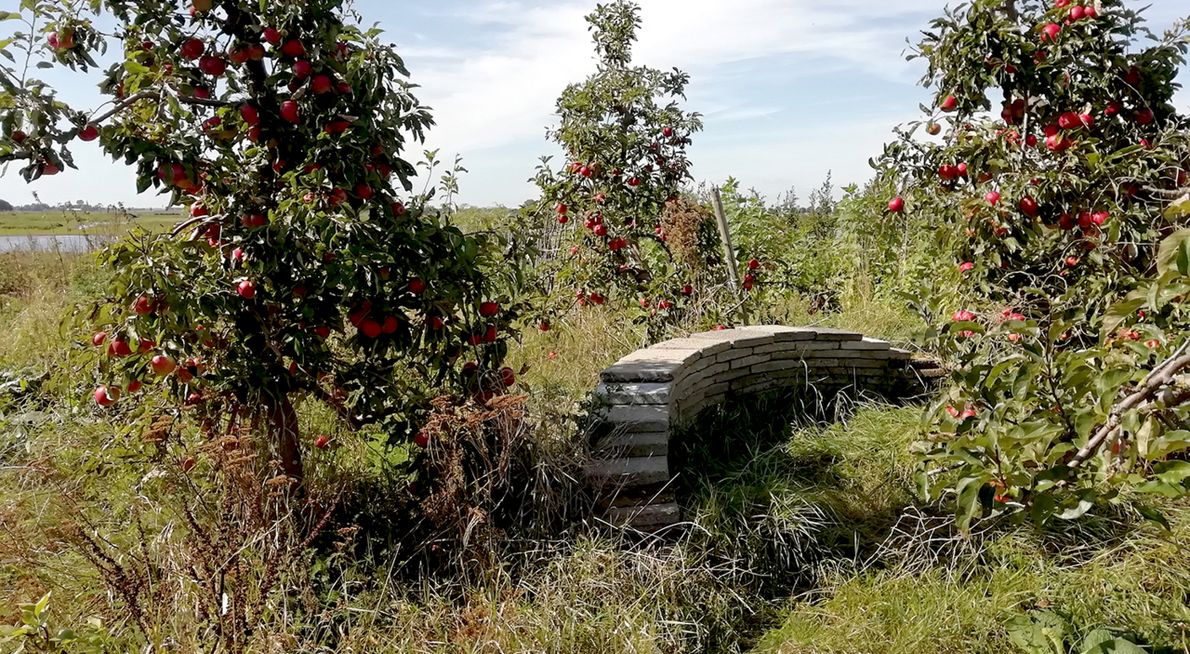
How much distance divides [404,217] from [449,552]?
1154mm

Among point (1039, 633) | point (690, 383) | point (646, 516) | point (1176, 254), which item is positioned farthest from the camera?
point (690, 383)

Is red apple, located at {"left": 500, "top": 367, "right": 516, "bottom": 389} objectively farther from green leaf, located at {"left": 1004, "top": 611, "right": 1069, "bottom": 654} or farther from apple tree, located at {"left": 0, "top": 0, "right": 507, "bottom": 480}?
green leaf, located at {"left": 1004, "top": 611, "right": 1069, "bottom": 654}

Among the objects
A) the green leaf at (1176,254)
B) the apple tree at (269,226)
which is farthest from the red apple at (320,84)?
the green leaf at (1176,254)

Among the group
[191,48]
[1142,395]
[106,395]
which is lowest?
[1142,395]

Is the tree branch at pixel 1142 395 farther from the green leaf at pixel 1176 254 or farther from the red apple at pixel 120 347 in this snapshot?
the red apple at pixel 120 347

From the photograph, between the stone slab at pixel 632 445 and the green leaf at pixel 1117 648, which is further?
the stone slab at pixel 632 445

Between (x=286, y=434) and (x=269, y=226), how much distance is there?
0.78 m

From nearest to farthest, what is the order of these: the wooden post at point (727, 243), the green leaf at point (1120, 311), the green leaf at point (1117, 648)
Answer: the green leaf at point (1120, 311), the green leaf at point (1117, 648), the wooden post at point (727, 243)

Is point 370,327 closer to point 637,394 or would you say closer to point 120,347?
point 120,347

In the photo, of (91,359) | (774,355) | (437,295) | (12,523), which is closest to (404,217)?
(437,295)

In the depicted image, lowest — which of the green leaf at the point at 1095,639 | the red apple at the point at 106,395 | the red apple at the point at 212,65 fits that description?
the green leaf at the point at 1095,639

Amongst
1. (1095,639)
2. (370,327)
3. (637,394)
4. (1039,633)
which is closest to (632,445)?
(637,394)

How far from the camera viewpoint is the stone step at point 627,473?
3.08 meters

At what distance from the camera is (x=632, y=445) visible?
3.26m
